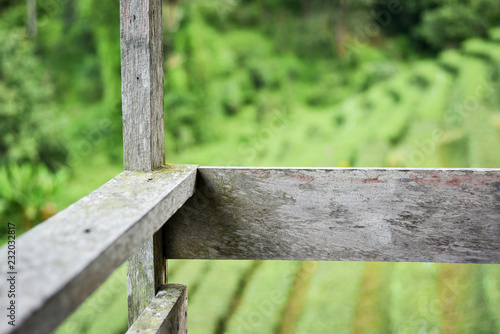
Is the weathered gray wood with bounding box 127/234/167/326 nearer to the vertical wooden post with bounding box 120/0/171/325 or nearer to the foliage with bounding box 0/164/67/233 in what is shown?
the vertical wooden post with bounding box 120/0/171/325

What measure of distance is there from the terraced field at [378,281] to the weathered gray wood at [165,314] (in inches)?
115

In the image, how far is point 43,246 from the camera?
0.44 m

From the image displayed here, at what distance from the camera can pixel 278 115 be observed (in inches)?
354

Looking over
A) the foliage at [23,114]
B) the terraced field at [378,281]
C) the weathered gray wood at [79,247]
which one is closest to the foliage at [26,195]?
the foliage at [23,114]

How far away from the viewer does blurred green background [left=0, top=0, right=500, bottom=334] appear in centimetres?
400

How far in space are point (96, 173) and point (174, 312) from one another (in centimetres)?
786

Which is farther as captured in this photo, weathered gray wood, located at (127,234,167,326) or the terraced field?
the terraced field

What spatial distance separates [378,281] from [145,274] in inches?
154

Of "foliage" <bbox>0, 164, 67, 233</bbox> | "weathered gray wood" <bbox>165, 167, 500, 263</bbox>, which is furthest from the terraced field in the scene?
"weathered gray wood" <bbox>165, 167, 500, 263</bbox>

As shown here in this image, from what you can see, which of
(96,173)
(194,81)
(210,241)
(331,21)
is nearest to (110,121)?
(96,173)

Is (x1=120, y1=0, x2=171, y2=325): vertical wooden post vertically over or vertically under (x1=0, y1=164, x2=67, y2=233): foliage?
over

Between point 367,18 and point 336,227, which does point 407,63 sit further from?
point 336,227

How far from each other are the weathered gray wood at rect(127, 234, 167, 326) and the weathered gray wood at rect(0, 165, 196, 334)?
150 millimetres

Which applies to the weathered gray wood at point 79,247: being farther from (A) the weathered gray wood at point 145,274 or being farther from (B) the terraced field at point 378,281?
(B) the terraced field at point 378,281
